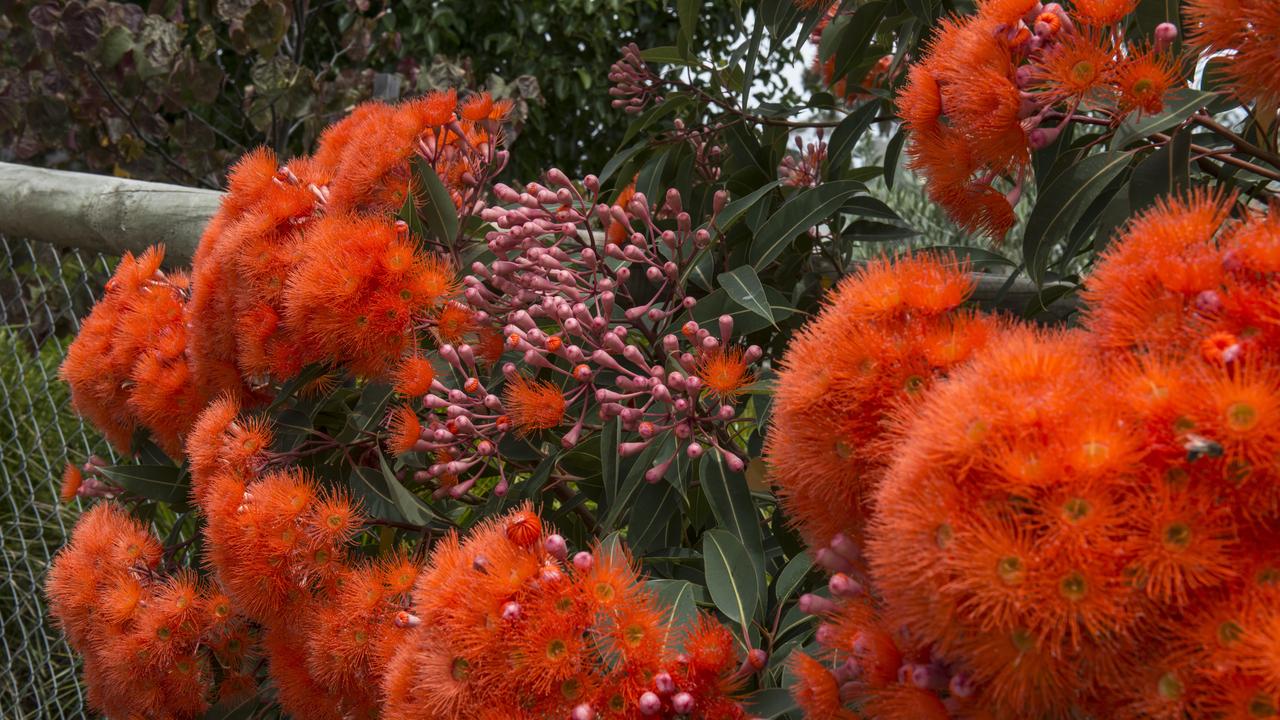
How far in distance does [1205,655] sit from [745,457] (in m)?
0.82

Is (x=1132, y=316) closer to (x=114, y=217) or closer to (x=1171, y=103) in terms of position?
(x=1171, y=103)

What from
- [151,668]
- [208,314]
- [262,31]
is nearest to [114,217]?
[208,314]

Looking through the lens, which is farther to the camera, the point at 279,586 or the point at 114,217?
the point at 114,217

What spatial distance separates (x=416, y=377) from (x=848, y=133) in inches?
29.4

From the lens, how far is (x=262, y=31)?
381 cm

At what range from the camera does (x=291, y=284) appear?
1.52m

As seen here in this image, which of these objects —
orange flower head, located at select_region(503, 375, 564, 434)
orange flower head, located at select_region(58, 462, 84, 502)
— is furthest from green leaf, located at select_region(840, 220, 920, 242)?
orange flower head, located at select_region(58, 462, 84, 502)

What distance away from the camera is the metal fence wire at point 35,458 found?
3029 mm

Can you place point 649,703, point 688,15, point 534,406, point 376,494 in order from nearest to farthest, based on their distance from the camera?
point 649,703 → point 534,406 → point 376,494 → point 688,15

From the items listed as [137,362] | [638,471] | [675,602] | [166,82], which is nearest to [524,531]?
[675,602]

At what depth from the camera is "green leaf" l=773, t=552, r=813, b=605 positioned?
46.9 inches

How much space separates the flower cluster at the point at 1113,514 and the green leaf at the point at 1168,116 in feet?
0.92

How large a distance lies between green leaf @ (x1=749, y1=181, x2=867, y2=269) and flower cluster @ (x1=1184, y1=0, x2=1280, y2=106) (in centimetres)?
59

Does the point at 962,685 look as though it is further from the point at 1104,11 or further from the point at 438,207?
the point at 438,207
